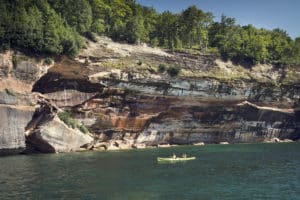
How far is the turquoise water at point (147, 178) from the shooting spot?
32.8 m

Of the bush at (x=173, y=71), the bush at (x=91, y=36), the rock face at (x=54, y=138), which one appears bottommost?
the rock face at (x=54, y=138)

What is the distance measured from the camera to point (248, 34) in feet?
368

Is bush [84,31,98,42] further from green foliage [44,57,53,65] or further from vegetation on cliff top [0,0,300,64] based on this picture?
green foliage [44,57,53,65]

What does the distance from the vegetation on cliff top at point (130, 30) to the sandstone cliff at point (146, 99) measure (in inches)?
133

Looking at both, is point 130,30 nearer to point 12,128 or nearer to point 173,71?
point 173,71

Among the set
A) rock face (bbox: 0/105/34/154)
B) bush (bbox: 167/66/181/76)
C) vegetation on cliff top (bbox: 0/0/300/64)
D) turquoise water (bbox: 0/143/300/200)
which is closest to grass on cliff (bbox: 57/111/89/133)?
rock face (bbox: 0/105/34/154)

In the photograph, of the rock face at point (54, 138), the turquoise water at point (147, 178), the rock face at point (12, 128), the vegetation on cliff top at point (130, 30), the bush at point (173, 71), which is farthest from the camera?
the bush at point (173, 71)

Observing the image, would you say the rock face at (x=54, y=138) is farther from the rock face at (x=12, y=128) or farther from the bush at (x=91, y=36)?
the bush at (x=91, y=36)

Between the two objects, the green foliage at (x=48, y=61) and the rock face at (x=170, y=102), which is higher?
the green foliage at (x=48, y=61)

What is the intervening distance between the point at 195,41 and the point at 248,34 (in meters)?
16.0

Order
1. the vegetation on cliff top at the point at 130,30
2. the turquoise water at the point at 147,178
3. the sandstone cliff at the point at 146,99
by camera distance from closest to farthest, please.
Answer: the turquoise water at the point at 147,178 < the sandstone cliff at the point at 146,99 < the vegetation on cliff top at the point at 130,30

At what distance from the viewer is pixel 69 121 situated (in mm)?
70438

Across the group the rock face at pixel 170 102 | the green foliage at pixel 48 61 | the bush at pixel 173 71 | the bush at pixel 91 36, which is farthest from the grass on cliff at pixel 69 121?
the bush at pixel 173 71

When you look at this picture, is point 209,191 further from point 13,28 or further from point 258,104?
point 258,104
